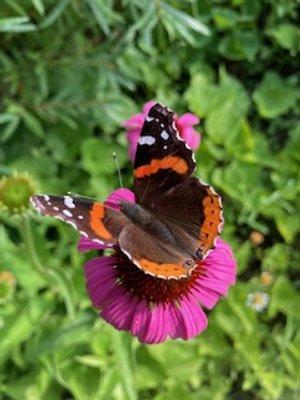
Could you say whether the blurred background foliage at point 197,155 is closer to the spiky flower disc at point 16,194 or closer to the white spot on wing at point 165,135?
the spiky flower disc at point 16,194

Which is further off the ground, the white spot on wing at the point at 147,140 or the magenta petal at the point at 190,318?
the white spot on wing at the point at 147,140

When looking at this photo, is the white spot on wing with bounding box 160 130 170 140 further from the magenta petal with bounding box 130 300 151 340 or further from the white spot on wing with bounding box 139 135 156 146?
the magenta petal with bounding box 130 300 151 340

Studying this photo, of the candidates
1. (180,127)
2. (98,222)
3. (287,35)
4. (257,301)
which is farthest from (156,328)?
(287,35)

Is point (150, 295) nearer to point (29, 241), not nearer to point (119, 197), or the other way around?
point (119, 197)

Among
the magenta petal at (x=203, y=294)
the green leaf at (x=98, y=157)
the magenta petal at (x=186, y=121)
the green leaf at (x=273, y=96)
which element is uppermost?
the magenta petal at (x=186, y=121)

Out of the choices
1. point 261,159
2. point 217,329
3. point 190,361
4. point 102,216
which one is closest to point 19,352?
point 190,361

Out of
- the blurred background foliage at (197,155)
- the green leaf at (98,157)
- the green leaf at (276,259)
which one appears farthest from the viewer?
the green leaf at (276,259)

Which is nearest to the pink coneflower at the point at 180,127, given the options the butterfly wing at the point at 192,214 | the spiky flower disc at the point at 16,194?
the spiky flower disc at the point at 16,194
